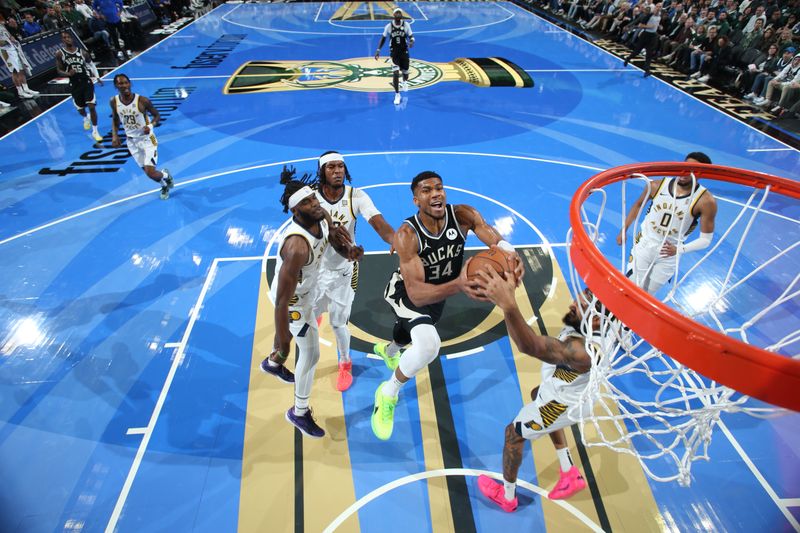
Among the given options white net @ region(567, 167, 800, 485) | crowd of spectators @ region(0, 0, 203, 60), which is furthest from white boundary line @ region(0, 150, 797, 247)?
crowd of spectators @ region(0, 0, 203, 60)

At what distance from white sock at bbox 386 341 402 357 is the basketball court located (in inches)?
9.3

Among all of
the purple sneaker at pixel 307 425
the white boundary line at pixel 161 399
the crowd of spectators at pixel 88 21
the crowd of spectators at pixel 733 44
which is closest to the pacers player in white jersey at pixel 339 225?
the purple sneaker at pixel 307 425

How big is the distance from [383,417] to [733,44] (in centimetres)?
1593

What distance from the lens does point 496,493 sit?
11.5 feet

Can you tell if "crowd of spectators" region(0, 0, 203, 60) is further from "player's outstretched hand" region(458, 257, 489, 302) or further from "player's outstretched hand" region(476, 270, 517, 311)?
"player's outstretched hand" region(476, 270, 517, 311)

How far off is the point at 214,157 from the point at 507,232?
6.04m

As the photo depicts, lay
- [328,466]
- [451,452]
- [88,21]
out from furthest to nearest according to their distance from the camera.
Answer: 1. [88,21]
2. [451,452]
3. [328,466]

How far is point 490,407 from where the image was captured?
425cm

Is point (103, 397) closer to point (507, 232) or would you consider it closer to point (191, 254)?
point (191, 254)

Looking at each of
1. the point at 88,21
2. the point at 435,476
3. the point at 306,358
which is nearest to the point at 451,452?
the point at 435,476

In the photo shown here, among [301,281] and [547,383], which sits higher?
[301,281]

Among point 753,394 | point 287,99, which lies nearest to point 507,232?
point 753,394

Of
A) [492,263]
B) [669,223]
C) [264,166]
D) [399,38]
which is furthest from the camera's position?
[399,38]

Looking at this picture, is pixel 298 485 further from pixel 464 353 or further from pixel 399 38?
pixel 399 38
